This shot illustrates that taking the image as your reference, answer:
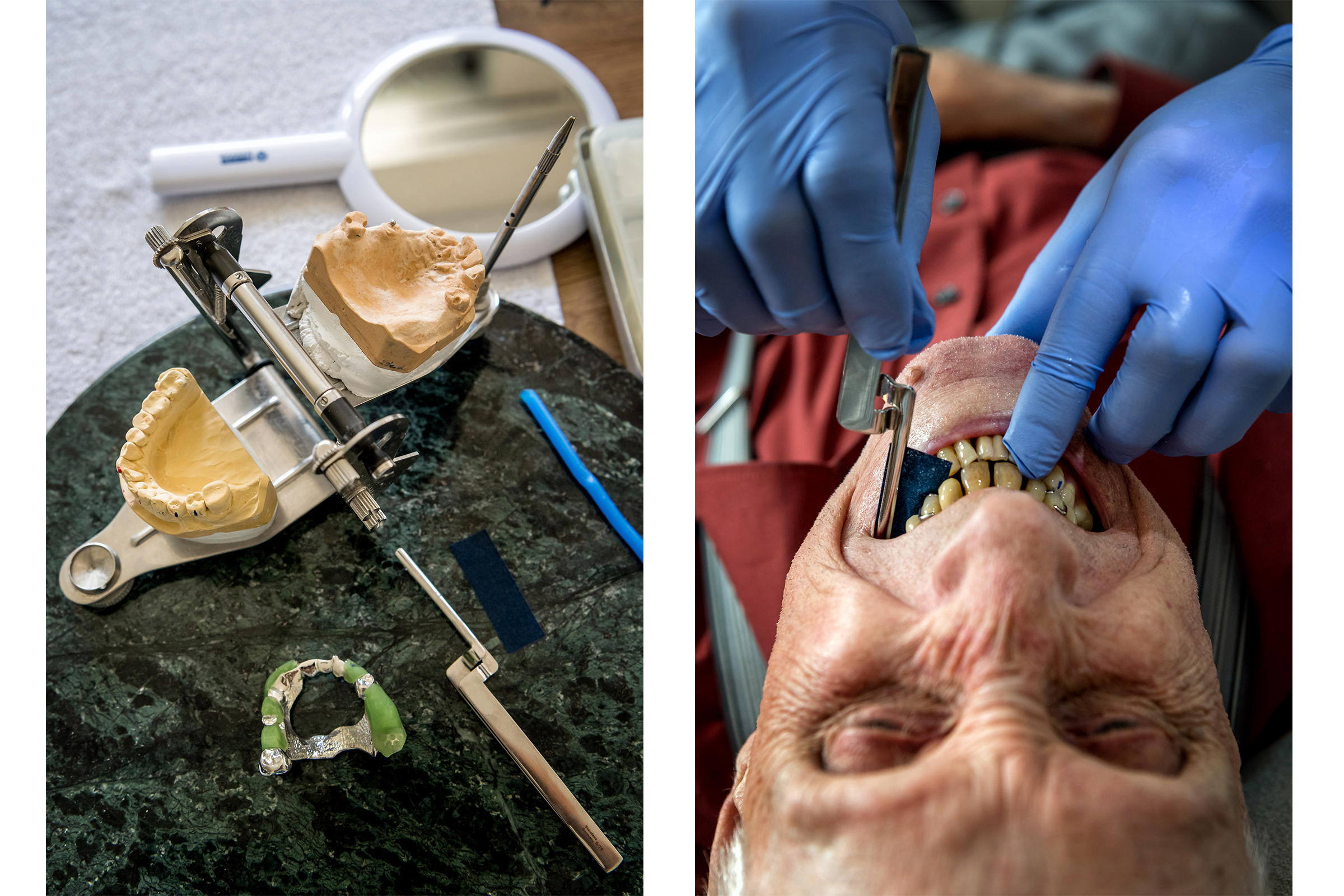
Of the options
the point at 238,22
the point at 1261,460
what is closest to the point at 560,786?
the point at 1261,460

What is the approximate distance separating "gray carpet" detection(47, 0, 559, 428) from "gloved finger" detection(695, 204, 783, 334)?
470mm

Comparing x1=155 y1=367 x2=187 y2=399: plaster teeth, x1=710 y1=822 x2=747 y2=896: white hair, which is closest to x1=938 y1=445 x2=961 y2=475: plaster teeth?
x1=710 y1=822 x2=747 y2=896: white hair

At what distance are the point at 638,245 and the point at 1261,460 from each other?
2.33ft

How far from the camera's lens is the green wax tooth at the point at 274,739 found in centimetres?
83

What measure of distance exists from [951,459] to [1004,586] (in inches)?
6.6

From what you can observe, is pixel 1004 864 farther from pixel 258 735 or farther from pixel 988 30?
pixel 988 30

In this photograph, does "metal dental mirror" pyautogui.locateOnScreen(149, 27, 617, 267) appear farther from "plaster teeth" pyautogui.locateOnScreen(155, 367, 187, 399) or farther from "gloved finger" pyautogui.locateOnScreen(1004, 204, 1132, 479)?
"gloved finger" pyautogui.locateOnScreen(1004, 204, 1132, 479)

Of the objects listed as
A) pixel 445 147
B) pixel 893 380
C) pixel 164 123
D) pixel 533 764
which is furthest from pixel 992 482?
pixel 164 123

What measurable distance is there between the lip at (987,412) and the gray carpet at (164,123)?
598 mm

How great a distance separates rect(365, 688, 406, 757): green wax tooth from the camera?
0.85 m

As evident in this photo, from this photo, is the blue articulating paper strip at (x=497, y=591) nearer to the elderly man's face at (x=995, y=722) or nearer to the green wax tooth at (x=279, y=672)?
the green wax tooth at (x=279, y=672)

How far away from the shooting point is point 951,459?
71 centimetres

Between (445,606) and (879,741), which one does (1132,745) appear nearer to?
(879,741)
